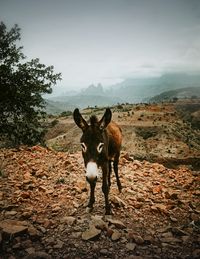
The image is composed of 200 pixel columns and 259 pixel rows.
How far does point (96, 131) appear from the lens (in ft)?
19.5

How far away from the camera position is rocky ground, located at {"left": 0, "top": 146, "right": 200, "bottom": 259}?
5223 mm

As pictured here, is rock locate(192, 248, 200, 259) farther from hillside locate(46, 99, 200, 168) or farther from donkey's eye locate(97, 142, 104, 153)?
hillside locate(46, 99, 200, 168)

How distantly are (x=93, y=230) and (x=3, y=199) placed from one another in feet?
9.40

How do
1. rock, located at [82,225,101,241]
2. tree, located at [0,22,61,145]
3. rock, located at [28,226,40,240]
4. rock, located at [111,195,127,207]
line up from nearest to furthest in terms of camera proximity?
1. rock, located at [28,226,40,240]
2. rock, located at [82,225,101,241]
3. rock, located at [111,195,127,207]
4. tree, located at [0,22,61,145]

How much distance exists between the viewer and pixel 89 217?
256 inches

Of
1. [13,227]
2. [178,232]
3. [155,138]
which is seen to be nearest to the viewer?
[13,227]

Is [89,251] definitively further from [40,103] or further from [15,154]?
[40,103]

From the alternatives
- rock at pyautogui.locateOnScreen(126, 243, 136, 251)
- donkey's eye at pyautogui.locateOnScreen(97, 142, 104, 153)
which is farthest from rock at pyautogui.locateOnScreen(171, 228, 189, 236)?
donkey's eye at pyautogui.locateOnScreen(97, 142, 104, 153)

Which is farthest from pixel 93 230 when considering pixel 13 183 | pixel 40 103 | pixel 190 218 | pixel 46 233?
pixel 40 103

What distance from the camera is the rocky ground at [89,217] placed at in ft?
17.1

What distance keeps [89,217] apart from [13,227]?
179cm

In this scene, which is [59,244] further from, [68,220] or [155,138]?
[155,138]

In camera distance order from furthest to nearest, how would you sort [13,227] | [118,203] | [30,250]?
[118,203] < [13,227] < [30,250]

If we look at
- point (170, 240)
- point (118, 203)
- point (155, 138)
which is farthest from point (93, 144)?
point (155, 138)
